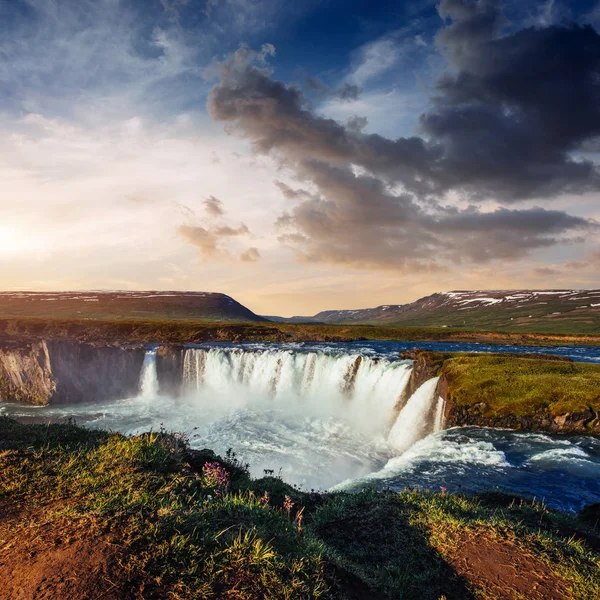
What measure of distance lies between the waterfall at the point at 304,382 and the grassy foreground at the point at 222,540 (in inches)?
1063

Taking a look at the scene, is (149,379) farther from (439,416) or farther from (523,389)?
(523,389)

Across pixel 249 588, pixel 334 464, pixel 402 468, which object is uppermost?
pixel 249 588

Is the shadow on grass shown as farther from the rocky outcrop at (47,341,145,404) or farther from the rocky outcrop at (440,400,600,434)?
the rocky outcrop at (47,341,145,404)

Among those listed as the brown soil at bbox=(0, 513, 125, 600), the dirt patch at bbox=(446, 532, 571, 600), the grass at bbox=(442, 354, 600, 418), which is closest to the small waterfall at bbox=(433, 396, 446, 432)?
the grass at bbox=(442, 354, 600, 418)

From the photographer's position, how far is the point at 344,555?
6980mm

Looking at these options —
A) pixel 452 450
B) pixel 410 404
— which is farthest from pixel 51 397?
pixel 452 450

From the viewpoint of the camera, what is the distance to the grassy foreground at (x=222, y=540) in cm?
454

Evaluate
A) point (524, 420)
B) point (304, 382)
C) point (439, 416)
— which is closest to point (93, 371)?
point (304, 382)

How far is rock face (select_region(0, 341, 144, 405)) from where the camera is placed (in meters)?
48.5

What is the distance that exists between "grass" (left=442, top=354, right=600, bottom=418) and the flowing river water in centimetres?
183

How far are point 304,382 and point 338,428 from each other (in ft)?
37.6

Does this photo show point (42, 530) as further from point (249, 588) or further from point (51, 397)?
point (51, 397)

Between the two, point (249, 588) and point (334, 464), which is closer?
point (249, 588)

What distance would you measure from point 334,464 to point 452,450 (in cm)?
876
